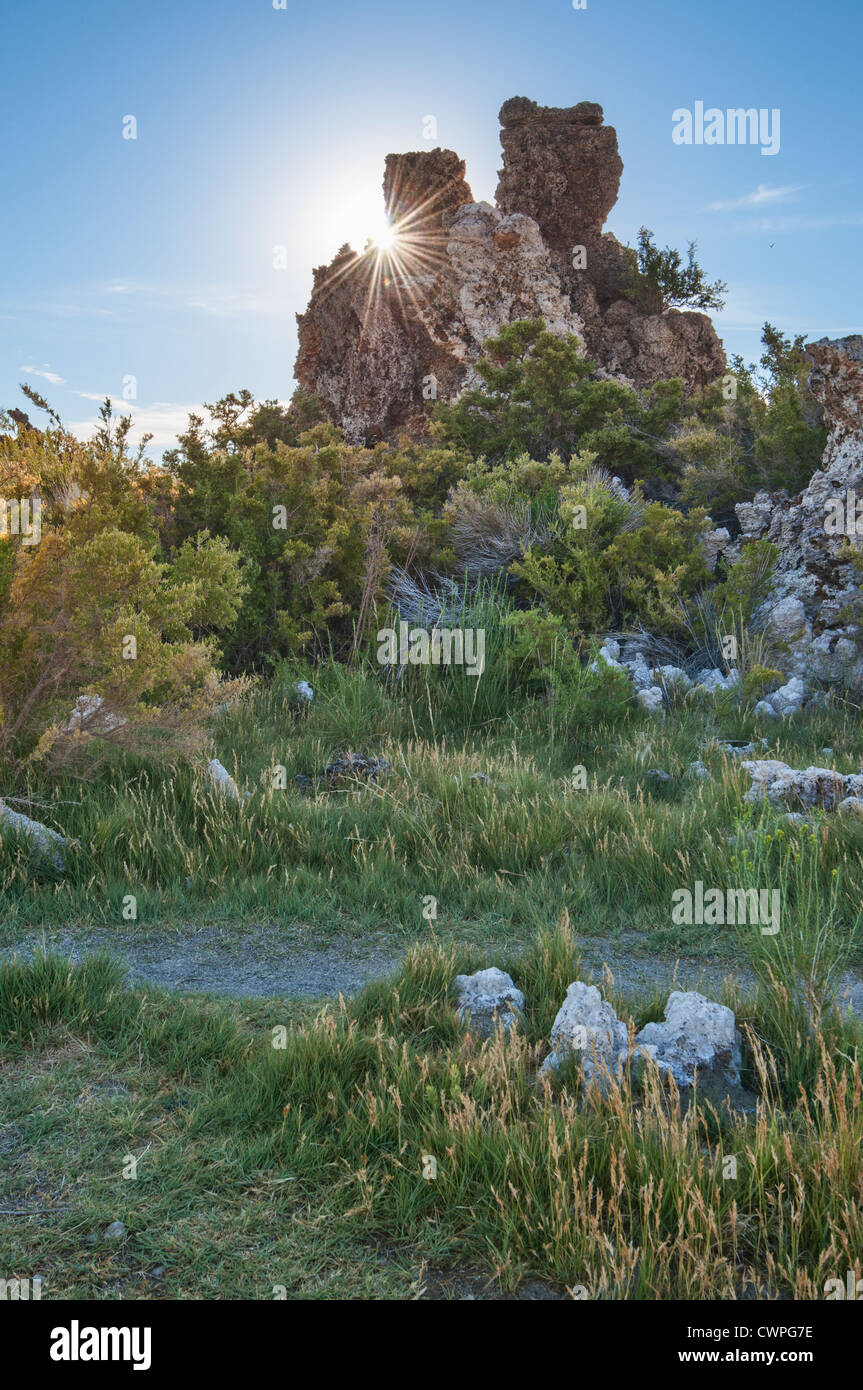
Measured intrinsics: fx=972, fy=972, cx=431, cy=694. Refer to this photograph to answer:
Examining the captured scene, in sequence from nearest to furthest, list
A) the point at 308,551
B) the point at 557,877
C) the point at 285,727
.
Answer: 1. the point at 557,877
2. the point at 285,727
3. the point at 308,551

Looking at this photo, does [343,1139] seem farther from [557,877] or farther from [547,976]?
[557,877]

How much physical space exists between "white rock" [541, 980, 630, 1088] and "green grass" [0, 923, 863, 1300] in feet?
0.29

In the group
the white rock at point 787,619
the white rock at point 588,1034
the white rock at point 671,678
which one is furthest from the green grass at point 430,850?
the white rock at point 787,619

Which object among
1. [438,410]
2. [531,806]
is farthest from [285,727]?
[438,410]

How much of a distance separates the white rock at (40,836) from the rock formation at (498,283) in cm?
Answer: 1780

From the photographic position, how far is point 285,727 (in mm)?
7250

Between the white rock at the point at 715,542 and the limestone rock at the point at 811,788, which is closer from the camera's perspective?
the limestone rock at the point at 811,788

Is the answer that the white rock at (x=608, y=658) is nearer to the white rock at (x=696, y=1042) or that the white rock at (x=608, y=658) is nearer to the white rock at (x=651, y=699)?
the white rock at (x=651, y=699)

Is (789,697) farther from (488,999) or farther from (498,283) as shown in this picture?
(498,283)

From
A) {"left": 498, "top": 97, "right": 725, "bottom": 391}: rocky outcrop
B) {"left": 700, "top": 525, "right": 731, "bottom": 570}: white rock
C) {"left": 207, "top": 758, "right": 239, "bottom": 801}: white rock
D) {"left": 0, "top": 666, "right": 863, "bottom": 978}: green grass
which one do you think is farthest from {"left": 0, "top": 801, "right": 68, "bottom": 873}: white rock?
{"left": 498, "top": 97, "right": 725, "bottom": 391}: rocky outcrop

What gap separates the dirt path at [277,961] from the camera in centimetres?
394

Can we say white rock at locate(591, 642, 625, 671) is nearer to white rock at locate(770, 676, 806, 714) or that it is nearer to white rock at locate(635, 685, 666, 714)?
white rock at locate(635, 685, 666, 714)

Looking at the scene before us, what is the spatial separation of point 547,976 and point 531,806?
6.32ft

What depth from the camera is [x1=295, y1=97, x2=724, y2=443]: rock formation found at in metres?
21.9
